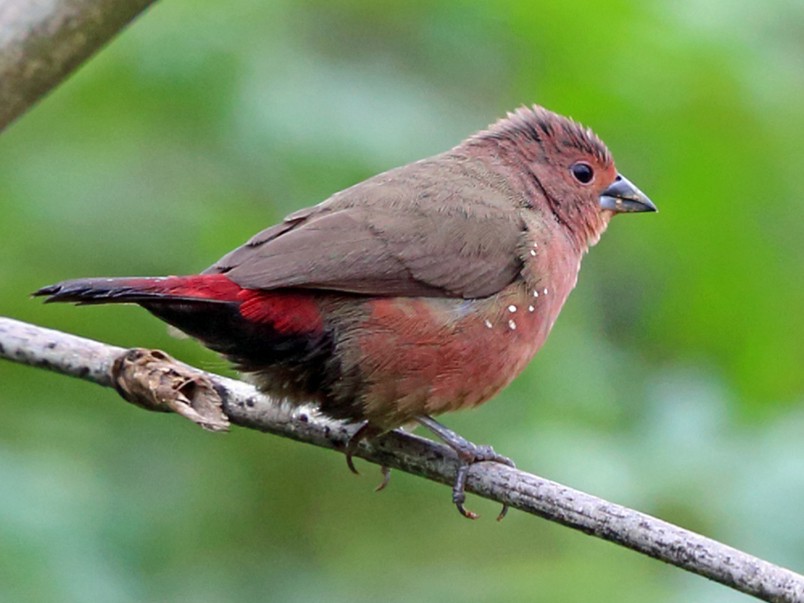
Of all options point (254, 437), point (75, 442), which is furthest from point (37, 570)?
point (254, 437)

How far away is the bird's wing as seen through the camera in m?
3.89

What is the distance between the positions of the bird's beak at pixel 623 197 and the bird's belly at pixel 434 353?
2.84 feet

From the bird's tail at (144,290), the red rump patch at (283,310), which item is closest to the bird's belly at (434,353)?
the red rump patch at (283,310)

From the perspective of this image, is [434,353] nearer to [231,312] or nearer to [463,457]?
[463,457]

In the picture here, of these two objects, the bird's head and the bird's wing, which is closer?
the bird's wing

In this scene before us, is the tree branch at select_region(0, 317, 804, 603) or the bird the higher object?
the bird

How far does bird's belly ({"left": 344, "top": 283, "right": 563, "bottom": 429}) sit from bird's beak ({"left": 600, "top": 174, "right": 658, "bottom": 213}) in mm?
866

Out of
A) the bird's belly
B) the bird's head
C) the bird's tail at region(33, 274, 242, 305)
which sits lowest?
the bird's tail at region(33, 274, 242, 305)

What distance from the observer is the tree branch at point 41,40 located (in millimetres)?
3213

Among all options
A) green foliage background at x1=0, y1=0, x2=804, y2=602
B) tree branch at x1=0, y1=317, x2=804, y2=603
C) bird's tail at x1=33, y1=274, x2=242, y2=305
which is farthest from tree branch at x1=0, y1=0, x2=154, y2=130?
green foliage background at x1=0, y1=0, x2=804, y2=602

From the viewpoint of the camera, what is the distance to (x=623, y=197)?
492 cm

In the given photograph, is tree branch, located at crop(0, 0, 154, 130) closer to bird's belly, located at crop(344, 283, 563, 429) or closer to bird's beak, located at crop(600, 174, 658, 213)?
bird's belly, located at crop(344, 283, 563, 429)

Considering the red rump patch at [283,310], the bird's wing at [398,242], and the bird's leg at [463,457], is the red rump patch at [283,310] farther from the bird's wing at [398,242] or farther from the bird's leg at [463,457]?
the bird's leg at [463,457]

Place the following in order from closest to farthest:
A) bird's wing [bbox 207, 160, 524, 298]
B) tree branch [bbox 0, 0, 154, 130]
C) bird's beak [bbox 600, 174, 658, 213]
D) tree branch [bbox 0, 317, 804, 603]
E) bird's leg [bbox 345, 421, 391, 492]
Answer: tree branch [bbox 0, 317, 804, 603]
tree branch [bbox 0, 0, 154, 130]
bird's wing [bbox 207, 160, 524, 298]
bird's leg [bbox 345, 421, 391, 492]
bird's beak [bbox 600, 174, 658, 213]
